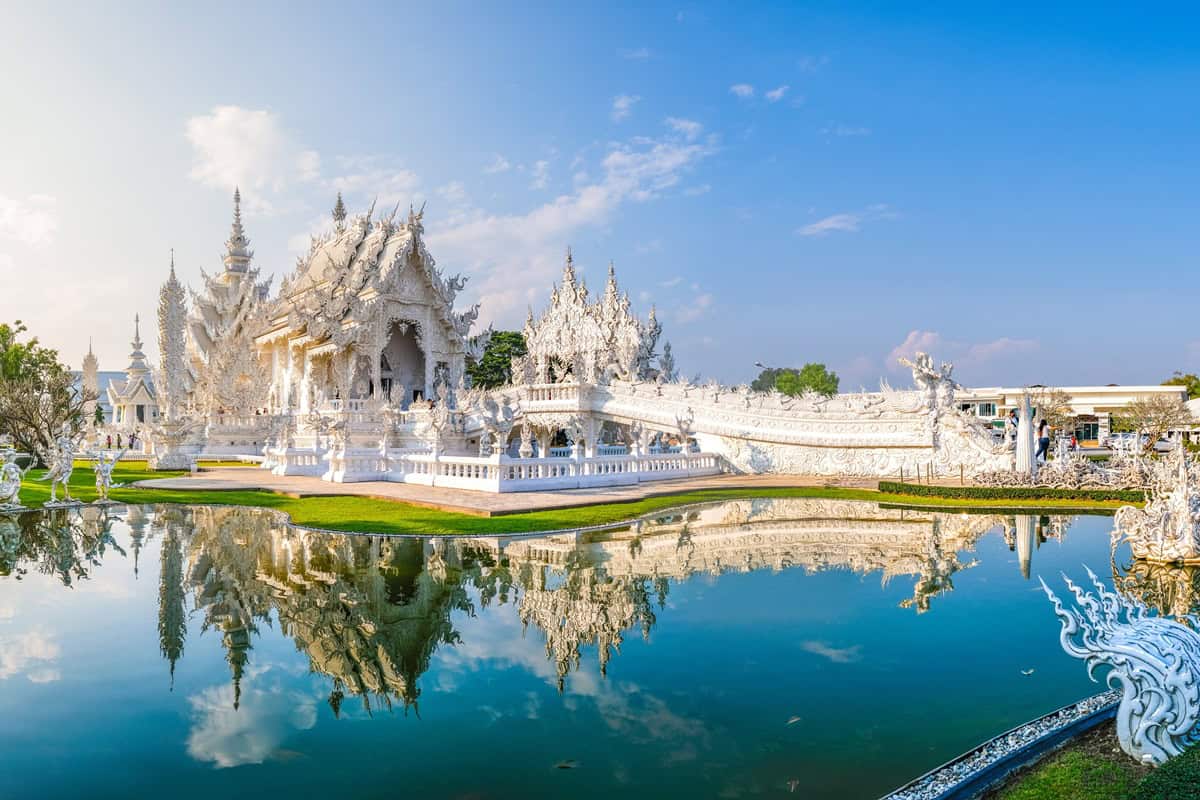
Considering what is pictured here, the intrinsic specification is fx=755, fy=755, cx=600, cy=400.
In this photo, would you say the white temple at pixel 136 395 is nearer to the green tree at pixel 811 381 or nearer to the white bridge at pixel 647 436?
the white bridge at pixel 647 436

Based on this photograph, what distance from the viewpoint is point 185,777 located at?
3777 mm

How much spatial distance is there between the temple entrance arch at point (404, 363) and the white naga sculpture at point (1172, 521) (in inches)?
A: 1072

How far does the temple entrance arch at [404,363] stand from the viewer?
33.0m

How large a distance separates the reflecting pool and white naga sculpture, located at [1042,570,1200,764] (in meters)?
0.80

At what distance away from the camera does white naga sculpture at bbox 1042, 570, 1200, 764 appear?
11.8 ft

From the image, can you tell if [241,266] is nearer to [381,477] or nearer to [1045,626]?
[381,477]

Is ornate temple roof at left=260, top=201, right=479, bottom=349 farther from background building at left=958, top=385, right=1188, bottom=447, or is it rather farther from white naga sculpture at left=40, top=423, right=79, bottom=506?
background building at left=958, top=385, right=1188, bottom=447

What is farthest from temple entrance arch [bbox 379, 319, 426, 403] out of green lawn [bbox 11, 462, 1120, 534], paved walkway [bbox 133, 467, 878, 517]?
green lawn [bbox 11, 462, 1120, 534]

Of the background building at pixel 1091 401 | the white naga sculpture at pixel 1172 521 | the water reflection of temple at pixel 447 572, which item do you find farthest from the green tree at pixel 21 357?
the background building at pixel 1091 401

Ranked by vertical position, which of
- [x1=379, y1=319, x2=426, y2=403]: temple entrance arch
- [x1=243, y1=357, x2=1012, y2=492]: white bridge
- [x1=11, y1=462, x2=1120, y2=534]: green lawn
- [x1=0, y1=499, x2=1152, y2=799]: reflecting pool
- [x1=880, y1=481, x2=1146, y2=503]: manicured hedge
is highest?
[x1=379, y1=319, x2=426, y2=403]: temple entrance arch

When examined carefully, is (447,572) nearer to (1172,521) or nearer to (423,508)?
(423,508)

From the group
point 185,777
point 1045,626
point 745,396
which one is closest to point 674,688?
point 185,777

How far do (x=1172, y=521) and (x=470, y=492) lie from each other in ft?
36.6

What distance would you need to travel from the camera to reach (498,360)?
4919 cm
